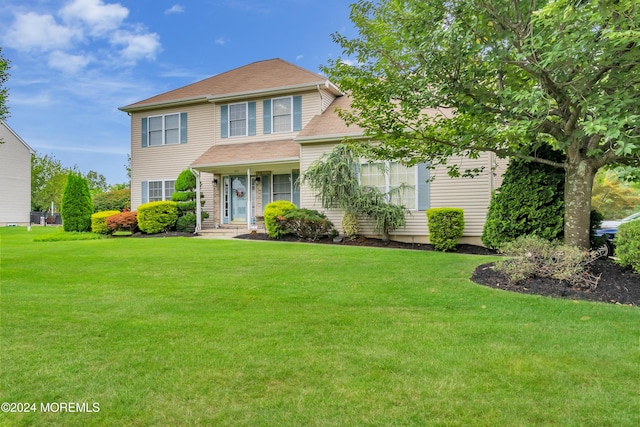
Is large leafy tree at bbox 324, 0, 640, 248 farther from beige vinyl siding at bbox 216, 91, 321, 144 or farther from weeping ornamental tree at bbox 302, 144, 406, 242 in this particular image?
beige vinyl siding at bbox 216, 91, 321, 144

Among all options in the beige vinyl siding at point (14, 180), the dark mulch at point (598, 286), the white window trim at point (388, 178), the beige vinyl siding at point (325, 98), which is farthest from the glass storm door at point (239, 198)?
the beige vinyl siding at point (14, 180)

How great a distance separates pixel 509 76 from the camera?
6363mm

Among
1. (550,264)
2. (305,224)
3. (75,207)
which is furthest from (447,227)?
(75,207)

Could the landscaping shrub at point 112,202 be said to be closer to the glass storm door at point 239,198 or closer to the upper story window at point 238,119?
the glass storm door at point 239,198

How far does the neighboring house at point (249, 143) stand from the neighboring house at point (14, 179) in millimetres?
16033

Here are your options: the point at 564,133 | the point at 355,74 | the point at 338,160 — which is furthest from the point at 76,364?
the point at 338,160

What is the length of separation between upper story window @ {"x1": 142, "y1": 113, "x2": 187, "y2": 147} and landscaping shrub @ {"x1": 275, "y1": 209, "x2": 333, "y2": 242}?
7.39m

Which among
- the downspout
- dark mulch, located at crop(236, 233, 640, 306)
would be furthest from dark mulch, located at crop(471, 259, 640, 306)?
the downspout

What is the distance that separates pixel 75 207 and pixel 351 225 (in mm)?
11477

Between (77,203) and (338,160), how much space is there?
1120 cm

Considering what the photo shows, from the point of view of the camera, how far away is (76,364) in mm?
3008

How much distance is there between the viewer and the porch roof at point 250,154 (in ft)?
45.6

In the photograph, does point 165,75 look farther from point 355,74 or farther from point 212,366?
point 212,366

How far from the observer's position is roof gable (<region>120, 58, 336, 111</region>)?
1546 cm
